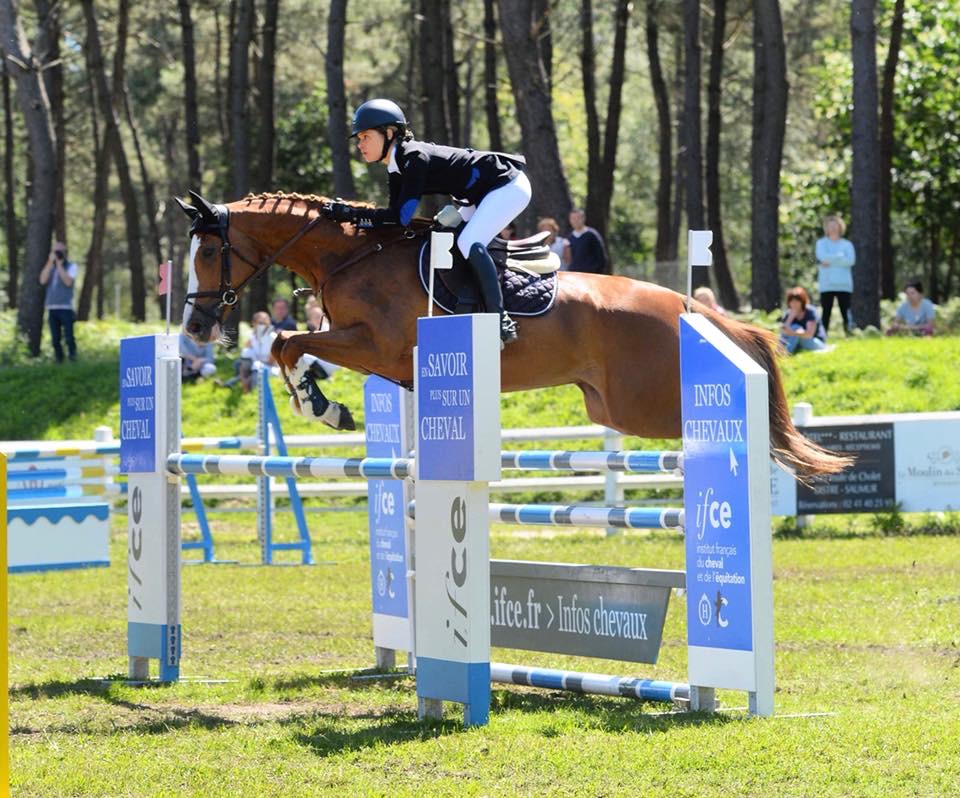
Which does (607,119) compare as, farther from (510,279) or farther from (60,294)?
(510,279)

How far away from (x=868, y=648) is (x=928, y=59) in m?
24.9

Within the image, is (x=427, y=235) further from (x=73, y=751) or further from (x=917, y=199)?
(x=917, y=199)

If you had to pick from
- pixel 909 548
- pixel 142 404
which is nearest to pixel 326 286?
pixel 142 404

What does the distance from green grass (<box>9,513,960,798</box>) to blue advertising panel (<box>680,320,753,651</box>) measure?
1.31ft

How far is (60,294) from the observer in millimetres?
20906

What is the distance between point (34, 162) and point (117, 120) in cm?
807

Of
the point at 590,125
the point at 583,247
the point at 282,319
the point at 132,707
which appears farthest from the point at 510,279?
the point at 590,125

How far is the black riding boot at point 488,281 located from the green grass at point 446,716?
1.84 m

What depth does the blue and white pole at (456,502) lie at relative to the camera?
598cm

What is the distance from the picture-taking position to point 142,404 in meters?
8.05

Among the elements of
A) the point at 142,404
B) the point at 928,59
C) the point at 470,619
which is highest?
the point at 928,59

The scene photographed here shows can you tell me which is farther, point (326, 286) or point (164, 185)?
point (164, 185)

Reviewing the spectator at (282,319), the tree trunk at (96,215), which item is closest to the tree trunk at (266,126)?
the tree trunk at (96,215)

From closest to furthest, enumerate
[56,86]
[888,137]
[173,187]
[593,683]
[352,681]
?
[593,683] → [352,681] → [888,137] → [56,86] → [173,187]
